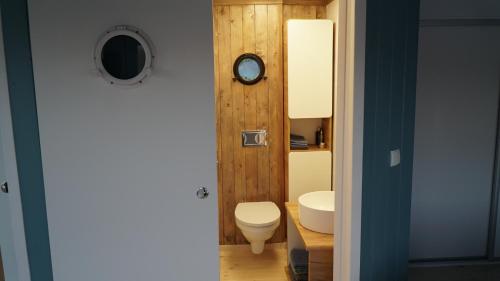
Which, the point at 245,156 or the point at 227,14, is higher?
the point at 227,14

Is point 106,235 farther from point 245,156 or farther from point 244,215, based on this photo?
point 245,156

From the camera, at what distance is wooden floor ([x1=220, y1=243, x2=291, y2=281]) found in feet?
9.75

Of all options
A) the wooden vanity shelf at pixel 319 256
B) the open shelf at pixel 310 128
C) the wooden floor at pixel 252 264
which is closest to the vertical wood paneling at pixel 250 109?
the open shelf at pixel 310 128

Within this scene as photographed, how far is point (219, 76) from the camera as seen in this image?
10.6 feet

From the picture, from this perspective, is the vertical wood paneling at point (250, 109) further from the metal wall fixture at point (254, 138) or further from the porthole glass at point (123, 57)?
the porthole glass at point (123, 57)

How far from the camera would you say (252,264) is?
10.5 feet

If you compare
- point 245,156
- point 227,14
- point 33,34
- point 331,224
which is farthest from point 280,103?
point 33,34

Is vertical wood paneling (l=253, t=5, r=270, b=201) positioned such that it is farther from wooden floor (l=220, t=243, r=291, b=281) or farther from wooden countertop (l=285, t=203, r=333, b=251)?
wooden countertop (l=285, t=203, r=333, b=251)

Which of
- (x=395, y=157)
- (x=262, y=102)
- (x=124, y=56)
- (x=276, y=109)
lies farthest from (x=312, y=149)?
(x=124, y=56)

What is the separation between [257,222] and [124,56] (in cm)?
165

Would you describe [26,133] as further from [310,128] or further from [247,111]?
[310,128]

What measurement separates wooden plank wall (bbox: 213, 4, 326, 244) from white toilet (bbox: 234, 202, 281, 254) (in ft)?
0.77

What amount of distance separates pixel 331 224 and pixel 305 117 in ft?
2.99

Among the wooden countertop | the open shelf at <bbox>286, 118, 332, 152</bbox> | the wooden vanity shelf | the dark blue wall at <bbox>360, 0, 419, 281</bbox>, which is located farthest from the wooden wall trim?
the wooden vanity shelf
